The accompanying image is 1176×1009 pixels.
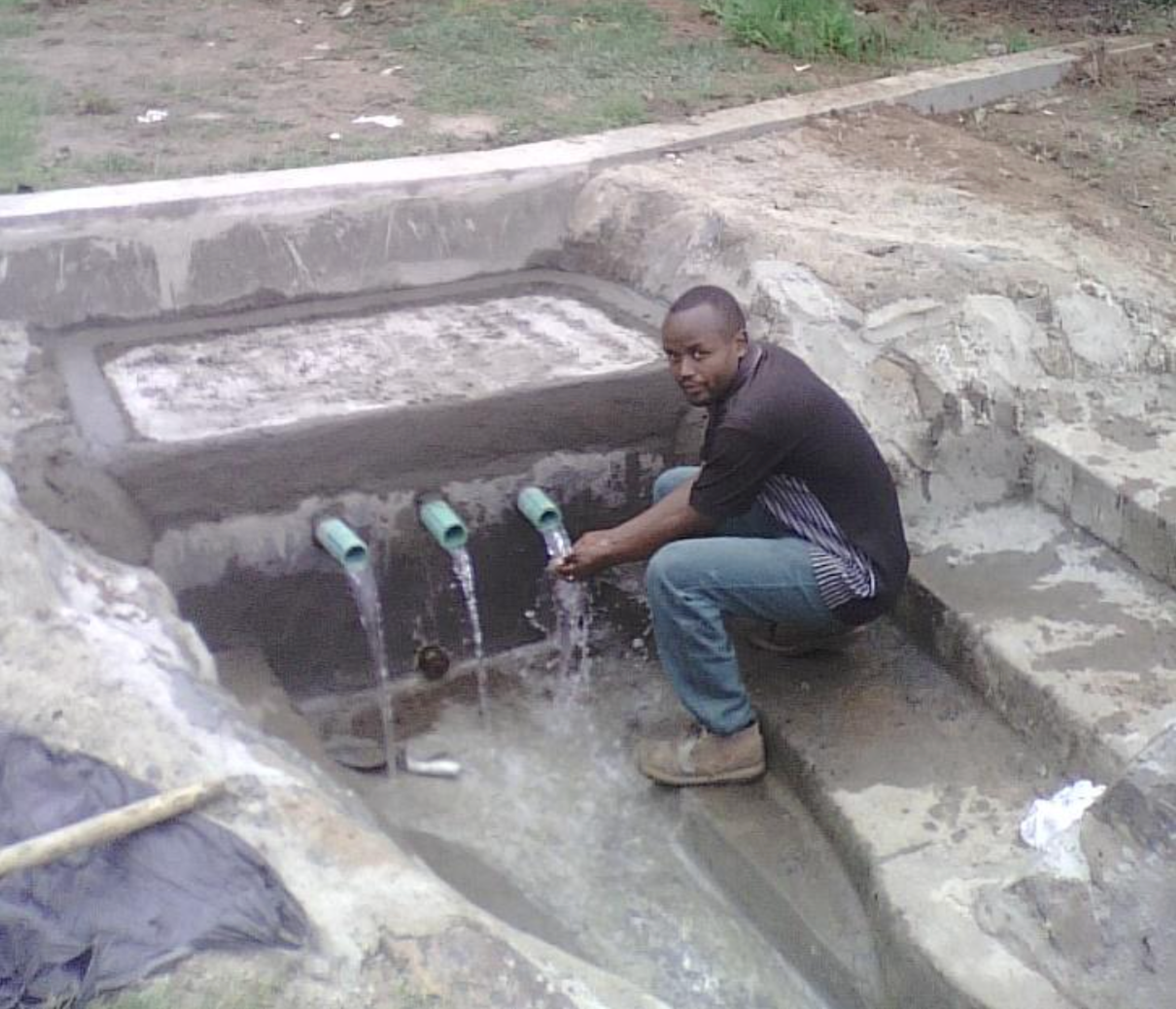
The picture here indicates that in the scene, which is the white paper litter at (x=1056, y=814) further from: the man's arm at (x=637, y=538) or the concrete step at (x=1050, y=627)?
the man's arm at (x=637, y=538)

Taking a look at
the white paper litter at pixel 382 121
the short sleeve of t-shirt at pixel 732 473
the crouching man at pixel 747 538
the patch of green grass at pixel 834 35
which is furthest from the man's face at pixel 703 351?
the patch of green grass at pixel 834 35

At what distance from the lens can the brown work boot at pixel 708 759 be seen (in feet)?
13.1

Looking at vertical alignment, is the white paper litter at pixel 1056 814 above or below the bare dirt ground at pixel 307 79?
below

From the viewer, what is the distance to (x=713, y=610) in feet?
12.6

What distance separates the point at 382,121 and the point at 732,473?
3447 millimetres

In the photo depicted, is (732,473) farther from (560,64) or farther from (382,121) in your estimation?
(560,64)

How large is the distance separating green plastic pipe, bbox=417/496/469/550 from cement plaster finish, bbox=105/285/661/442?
1.25ft

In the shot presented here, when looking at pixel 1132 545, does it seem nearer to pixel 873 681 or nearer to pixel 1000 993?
pixel 873 681

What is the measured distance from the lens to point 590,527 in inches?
190

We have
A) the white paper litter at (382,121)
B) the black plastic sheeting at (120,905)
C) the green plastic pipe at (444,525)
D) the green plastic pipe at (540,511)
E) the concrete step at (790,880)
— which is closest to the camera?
the black plastic sheeting at (120,905)

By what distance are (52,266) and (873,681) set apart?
3.06 metres

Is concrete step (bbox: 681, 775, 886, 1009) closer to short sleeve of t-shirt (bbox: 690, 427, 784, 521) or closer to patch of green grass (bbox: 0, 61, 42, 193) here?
short sleeve of t-shirt (bbox: 690, 427, 784, 521)

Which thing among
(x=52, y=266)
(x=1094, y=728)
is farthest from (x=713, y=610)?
(x=52, y=266)

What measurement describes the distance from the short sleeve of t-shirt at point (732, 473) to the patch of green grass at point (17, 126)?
3089 mm
